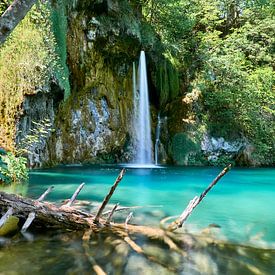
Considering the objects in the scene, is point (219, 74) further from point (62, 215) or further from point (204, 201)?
point (62, 215)

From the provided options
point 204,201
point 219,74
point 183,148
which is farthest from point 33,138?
point 219,74

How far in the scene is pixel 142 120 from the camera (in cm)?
1894

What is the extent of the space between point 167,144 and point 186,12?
7757 mm

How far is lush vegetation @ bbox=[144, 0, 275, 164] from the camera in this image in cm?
1936

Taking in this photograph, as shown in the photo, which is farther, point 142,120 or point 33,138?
point 142,120

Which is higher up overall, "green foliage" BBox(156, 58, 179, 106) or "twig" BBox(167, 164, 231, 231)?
"green foliage" BBox(156, 58, 179, 106)

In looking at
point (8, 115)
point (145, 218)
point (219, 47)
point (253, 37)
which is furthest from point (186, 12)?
point (145, 218)

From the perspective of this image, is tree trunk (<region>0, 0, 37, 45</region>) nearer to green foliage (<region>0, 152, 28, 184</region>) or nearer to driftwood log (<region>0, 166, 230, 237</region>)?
driftwood log (<region>0, 166, 230, 237</region>)

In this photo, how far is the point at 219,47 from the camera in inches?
819

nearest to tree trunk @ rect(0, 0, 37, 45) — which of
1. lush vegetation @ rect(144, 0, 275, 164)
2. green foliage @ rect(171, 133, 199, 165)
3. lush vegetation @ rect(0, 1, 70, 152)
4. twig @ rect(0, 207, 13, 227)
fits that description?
twig @ rect(0, 207, 13, 227)

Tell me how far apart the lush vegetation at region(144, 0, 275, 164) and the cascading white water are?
119 centimetres

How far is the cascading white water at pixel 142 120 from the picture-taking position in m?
18.7

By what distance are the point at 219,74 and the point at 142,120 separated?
17.5 ft

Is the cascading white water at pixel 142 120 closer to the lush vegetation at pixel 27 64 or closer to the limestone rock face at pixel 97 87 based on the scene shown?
the limestone rock face at pixel 97 87
